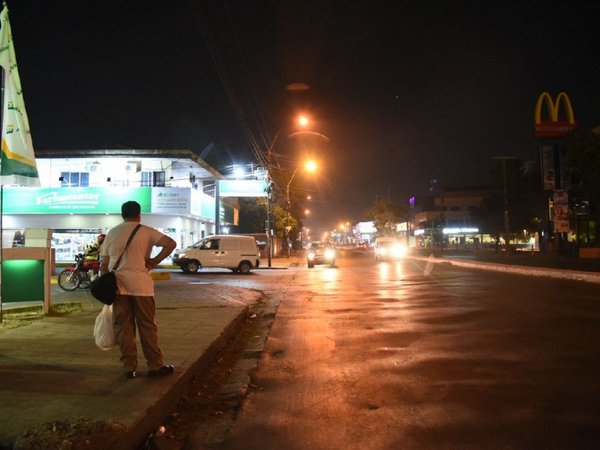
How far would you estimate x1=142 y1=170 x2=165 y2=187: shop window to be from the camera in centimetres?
3609

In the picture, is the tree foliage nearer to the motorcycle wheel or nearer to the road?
the road

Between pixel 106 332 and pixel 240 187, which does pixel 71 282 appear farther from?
pixel 240 187

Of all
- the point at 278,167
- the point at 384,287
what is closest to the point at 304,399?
the point at 384,287

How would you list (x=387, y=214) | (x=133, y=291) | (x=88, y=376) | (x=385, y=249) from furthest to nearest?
(x=387, y=214)
(x=385, y=249)
(x=88, y=376)
(x=133, y=291)

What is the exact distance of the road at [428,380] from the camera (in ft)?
15.4

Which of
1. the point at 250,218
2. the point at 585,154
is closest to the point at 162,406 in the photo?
the point at 585,154

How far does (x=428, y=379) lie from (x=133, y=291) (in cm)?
347

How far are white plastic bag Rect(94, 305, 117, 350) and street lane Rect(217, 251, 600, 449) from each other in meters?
1.57

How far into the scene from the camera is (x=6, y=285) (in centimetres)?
1041

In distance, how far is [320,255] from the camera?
113 ft

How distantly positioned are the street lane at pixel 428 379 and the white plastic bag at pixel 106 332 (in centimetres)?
157

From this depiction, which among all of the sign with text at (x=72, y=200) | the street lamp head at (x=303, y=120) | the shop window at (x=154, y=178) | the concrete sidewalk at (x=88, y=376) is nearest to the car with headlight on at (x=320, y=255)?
the sign with text at (x=72, y=200)

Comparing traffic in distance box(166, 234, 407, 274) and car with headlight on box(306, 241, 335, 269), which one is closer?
traffic in distance box(166, 234, 407, 274)

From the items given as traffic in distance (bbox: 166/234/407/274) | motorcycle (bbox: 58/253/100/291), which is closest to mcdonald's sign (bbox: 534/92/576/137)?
traffic in distance (bbox: 166/234/407/274)
